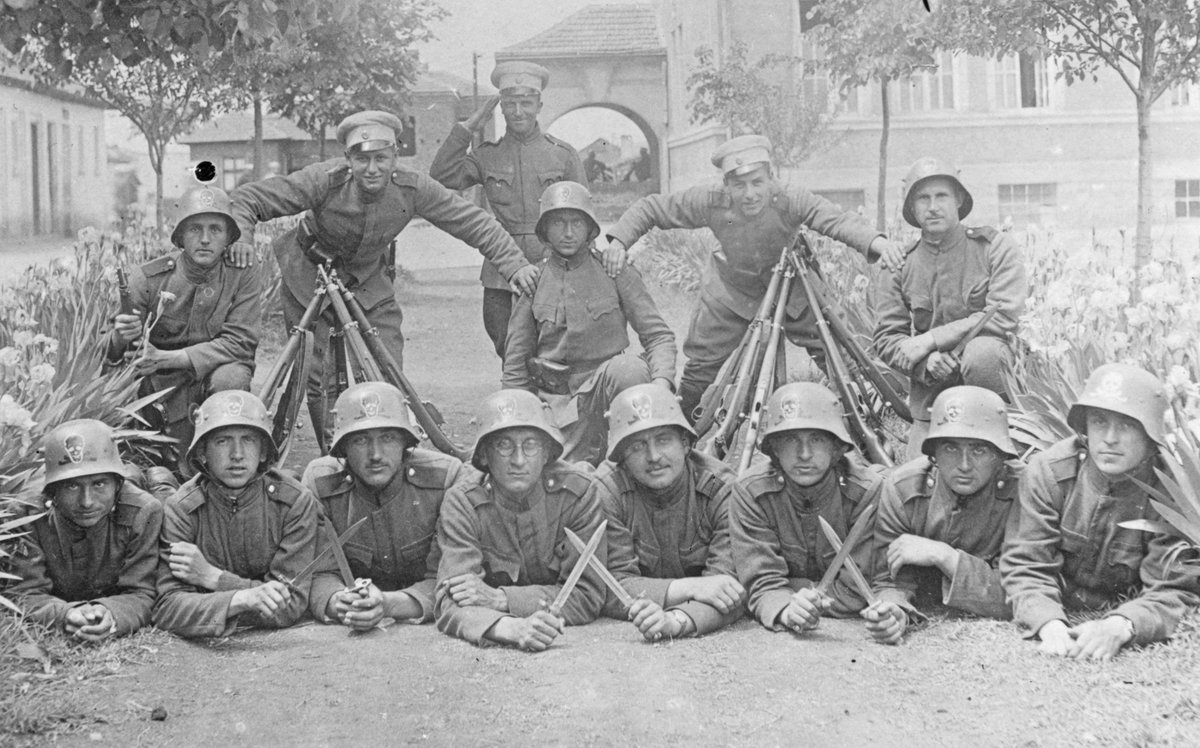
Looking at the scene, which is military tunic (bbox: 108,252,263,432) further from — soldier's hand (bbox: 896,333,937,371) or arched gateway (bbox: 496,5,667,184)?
arched gateway (bbox: 496,5,667,184)

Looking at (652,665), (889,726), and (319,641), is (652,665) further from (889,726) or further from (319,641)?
(319,641)

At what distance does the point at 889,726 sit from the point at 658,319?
3150mm

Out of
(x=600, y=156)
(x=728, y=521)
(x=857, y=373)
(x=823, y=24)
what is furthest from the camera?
(x=600, y=156)

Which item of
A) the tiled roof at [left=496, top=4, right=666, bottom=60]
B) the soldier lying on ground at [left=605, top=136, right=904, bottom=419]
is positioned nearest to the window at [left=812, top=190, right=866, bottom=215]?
the tiled roof at [left=496, top=4, right=666, bottom=60]

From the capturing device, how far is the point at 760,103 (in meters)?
15.1

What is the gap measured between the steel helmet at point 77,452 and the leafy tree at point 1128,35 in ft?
23.5

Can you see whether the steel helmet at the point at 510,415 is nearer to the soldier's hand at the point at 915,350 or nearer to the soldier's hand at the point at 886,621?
the soldier's hand at the point at 886,621

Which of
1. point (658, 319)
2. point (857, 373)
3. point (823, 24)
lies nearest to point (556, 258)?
point (658, 319)

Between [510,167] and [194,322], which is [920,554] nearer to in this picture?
[194,322]

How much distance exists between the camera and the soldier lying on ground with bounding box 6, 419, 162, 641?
4.55 metres

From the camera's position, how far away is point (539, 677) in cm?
426

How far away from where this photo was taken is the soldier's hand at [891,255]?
641 cm

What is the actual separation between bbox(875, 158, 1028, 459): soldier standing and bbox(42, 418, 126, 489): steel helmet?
11.5 ft

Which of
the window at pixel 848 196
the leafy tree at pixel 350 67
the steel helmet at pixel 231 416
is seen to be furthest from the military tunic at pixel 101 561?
the window at pixel 848 196
